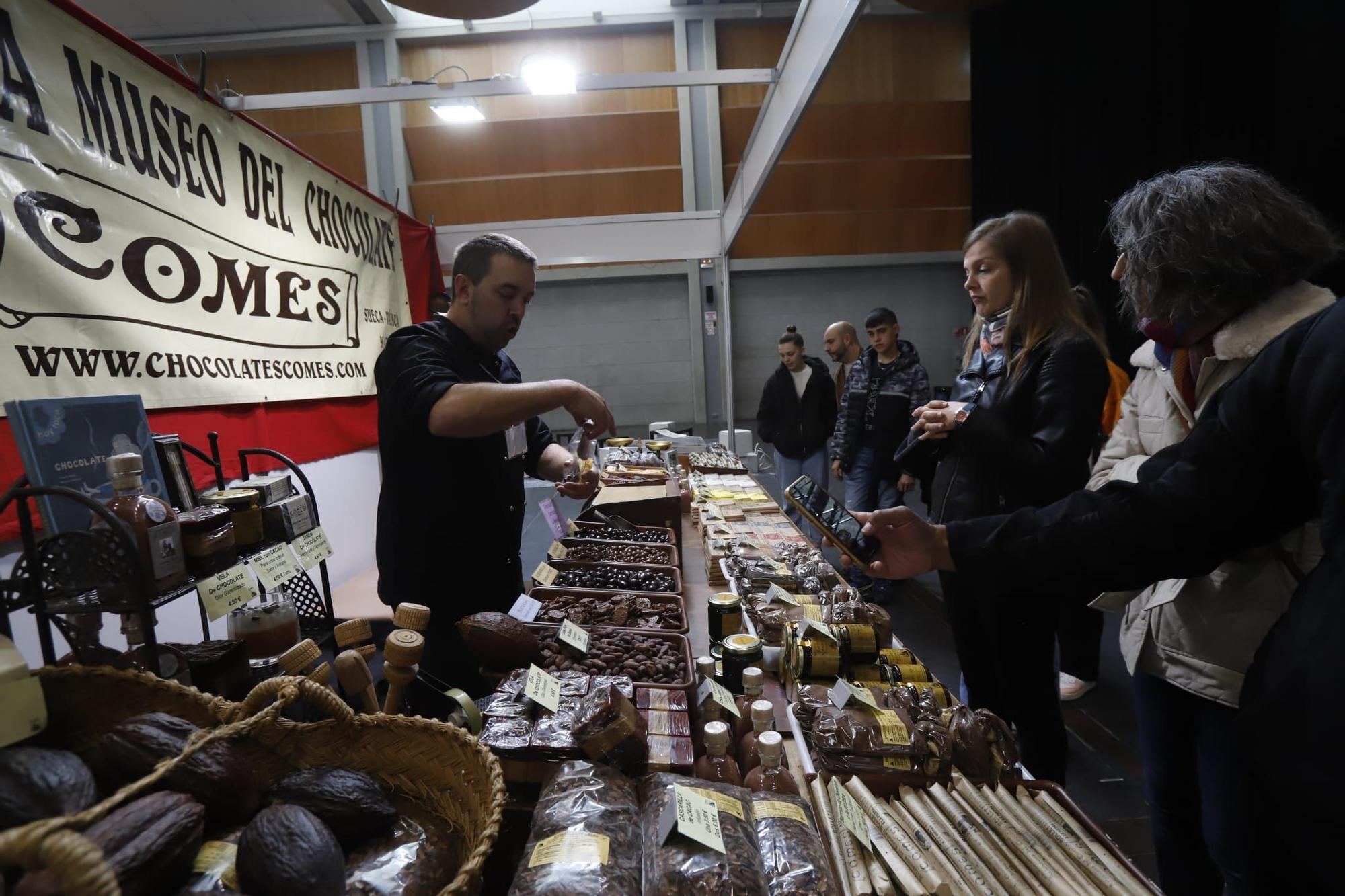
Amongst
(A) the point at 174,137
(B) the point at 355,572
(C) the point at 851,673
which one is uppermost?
(A) the point at 174,137

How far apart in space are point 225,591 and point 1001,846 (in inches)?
51.0

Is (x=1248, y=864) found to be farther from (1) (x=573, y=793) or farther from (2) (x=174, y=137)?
(2) (x=174, y=137)

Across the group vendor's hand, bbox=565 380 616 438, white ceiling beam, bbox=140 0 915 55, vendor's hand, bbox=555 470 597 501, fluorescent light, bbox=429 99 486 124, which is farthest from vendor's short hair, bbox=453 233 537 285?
white ceiling beam, bbox=140 0 915 55

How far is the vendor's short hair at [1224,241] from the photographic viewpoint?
102 cm

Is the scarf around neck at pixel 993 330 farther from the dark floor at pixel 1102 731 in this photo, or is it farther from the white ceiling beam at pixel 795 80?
the dark floor at pixel 1102 731

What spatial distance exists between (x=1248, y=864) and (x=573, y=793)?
3.37 ft

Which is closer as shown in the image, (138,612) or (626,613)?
(138,612)

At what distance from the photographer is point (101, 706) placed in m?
0.82

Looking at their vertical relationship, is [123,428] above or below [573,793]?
above

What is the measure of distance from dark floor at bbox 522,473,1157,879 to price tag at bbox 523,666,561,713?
71.3 inches

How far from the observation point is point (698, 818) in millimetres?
751

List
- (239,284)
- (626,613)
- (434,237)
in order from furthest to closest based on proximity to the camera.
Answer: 1. (434,237)
2. (239,284)
3. (626,613)

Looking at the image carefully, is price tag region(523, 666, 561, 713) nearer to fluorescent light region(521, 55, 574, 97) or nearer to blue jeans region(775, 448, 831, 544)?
fluorescent light region(521, 55, 574, 97)

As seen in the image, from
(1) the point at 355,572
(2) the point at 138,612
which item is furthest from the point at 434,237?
(2) the point at 138,612
